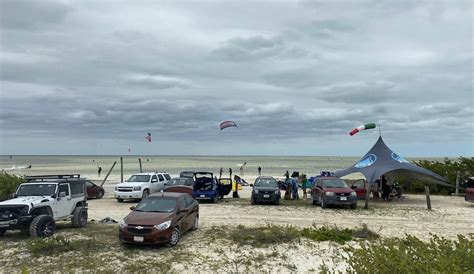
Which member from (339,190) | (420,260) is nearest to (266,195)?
(339,190)

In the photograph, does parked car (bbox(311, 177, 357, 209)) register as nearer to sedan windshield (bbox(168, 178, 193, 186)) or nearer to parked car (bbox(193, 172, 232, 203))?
parked car (bbox(193, 172, 232, 203))

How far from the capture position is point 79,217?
14359 millimetres

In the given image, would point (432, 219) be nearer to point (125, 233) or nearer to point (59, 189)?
point (125, 233)

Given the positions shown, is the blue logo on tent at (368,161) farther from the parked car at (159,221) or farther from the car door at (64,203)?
the car door at (64,203)

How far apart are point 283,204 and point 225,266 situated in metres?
12.4

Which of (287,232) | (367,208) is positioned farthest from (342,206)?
(287,232)

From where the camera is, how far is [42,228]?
12469 millimetres

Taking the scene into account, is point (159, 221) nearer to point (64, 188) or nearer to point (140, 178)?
point (64, 188)

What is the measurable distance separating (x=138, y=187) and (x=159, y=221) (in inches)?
472

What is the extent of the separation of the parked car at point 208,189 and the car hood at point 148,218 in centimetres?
1048

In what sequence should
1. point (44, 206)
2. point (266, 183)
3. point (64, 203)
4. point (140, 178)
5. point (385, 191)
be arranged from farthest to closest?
point (140, 178), point (385, 191), point (266, 183), point (64, 203), point (44, 206)

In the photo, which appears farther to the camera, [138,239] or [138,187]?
[138,187]

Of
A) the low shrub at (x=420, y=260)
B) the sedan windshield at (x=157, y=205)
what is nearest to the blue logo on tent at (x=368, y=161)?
the sedan windshield at (x=157, y=205)

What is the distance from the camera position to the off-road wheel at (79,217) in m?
14.2
